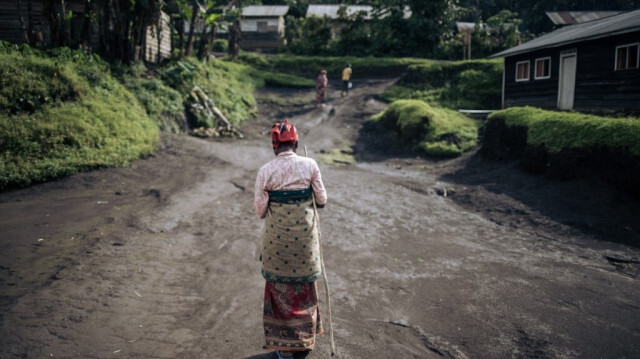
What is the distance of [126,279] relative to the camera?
16.7ft

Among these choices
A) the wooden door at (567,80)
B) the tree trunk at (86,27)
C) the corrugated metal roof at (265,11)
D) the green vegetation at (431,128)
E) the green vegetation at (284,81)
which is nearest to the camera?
the tree trunk at (86,27)

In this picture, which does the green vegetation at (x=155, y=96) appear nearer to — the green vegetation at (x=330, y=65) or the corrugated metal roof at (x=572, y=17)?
the green vegetation at (x=330, y=65)

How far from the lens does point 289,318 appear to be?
368 cm

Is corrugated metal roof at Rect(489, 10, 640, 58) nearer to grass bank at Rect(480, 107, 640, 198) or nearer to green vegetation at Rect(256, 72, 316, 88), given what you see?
grass bank at Rect(480, 107, 640, 198)

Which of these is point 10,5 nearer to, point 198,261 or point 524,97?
point 198,261

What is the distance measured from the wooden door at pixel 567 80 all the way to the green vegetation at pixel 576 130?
4.57 meters

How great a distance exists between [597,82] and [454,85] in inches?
348

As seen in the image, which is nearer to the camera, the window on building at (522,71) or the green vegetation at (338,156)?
the green vegetation at (338,156)

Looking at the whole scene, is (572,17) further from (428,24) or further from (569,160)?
(569,160)

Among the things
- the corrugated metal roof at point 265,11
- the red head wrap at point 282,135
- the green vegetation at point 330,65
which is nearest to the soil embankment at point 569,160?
the red head wrap at point 282,135

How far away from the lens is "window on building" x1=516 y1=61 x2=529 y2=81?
1852 centimetres

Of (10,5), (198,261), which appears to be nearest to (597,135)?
(198,261)

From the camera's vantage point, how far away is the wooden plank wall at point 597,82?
13.3m

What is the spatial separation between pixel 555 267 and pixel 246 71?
22.2 m
